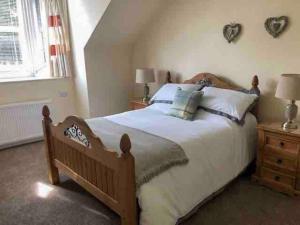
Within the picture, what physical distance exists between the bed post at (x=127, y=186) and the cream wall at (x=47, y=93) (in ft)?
9.08

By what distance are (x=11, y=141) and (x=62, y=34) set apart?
174 centimetres

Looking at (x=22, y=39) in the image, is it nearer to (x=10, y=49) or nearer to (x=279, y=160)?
(x=10, y=49)

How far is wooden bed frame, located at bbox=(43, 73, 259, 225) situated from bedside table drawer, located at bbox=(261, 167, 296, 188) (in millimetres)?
1505

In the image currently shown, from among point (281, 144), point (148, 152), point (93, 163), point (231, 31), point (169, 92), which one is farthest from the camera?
point (169, 92)

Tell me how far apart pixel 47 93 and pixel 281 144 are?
129 inches

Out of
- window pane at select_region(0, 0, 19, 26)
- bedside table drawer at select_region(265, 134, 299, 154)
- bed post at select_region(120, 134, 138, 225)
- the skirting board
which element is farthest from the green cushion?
window pane at select_region(0, 0, 19, 26)

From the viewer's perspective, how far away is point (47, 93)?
3.99 meters

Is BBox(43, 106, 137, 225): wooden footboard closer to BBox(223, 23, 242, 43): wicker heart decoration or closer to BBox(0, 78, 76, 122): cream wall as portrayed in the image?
BBox(0, 78, 76, 122): cream wall

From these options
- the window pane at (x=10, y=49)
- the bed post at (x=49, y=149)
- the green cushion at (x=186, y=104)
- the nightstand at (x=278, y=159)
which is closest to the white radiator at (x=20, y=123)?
the window pane at (x=10, y=49)

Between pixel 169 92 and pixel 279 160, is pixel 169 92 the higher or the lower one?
the higher one

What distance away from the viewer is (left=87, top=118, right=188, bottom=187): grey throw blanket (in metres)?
1.76

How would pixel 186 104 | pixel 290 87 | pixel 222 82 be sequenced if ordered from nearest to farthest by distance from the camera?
pixel 290 87 → pixel 186 104 → pixel 222 82

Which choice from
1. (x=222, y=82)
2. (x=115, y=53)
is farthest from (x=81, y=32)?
(x=222, y=82)

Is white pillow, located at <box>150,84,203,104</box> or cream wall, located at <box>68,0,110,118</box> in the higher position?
cream wall, located at <box>68,0,110,118</box>
